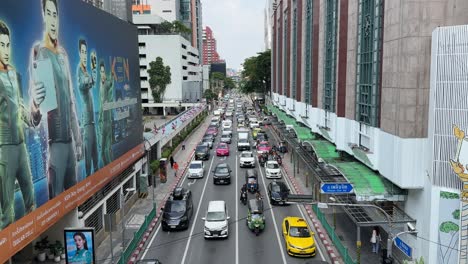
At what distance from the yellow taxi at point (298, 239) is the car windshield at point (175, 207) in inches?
258

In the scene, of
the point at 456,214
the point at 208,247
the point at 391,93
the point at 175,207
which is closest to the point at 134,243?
the point at 208,247

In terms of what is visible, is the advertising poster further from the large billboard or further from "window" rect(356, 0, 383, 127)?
"window" rect(356, 0, 383, 127)

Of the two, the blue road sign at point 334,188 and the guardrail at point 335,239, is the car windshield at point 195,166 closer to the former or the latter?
the guardrail at point 335,239

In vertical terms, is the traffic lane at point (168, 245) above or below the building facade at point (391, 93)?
below

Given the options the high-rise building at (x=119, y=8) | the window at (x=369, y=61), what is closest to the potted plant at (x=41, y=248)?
the high-rise building at (x=119, y=8)

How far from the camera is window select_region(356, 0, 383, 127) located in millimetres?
22859

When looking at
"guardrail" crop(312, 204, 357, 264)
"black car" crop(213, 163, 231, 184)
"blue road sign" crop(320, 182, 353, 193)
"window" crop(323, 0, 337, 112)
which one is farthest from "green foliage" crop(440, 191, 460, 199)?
"black car" crop(213, 163, 231, 184)

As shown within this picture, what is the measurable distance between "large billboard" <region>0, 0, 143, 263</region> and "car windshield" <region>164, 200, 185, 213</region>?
397 cm

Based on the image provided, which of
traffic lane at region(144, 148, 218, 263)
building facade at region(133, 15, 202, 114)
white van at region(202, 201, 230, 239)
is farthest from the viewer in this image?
building facade at region(133, 15, 202, 114)

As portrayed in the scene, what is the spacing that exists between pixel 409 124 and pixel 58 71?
14.8 m

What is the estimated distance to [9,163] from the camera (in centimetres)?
1483

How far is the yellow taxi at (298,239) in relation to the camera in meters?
22.7

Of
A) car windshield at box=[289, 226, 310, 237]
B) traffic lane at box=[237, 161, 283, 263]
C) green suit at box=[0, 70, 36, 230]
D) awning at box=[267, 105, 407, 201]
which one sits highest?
green suit at box=[0, 70, 36, 230]

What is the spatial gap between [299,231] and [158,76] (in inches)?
2995
